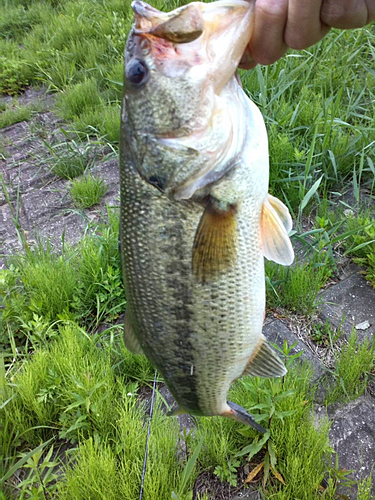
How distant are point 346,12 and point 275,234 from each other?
786 millimetres

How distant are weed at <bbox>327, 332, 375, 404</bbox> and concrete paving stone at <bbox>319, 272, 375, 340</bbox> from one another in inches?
8.9

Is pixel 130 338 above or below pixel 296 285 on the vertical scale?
above

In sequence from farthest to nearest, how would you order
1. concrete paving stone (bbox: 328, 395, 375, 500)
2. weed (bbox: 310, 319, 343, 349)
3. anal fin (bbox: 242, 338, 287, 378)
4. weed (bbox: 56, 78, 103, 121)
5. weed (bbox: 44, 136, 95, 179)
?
weed (bbox: 56, 78, 103, 121) < weed (bbox: 44, 136, 95, 179) < weed (bbox: 310, 319, 343, 349) < concrete paving stone (bbox: 328, 395, 375, 500) < anal fin (bbox: 242, 338, 287, 378)

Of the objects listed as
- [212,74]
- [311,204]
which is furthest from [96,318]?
[212,74]

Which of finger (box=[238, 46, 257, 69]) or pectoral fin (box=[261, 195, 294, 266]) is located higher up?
finger (box=[238, 46, 257, 69])

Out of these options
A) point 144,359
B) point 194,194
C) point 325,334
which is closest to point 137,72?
point 194,194

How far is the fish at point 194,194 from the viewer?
1272 mm

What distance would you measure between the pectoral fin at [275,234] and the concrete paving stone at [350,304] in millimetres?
1210

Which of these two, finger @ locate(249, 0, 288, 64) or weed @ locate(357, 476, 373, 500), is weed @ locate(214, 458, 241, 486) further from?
finger @ locate(249, 0, 288, 64)

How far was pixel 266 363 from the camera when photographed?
1.53 m

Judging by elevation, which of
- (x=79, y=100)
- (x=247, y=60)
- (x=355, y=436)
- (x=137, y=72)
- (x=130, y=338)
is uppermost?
(x=137, y=72)

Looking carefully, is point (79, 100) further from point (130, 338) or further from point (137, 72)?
point (130, 338)

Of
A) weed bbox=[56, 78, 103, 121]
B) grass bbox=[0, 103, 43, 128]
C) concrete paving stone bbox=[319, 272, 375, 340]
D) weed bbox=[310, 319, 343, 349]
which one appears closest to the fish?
weed bbox=[310, 319, 343, 349]

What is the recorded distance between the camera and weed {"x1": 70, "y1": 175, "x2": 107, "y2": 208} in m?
3.62
